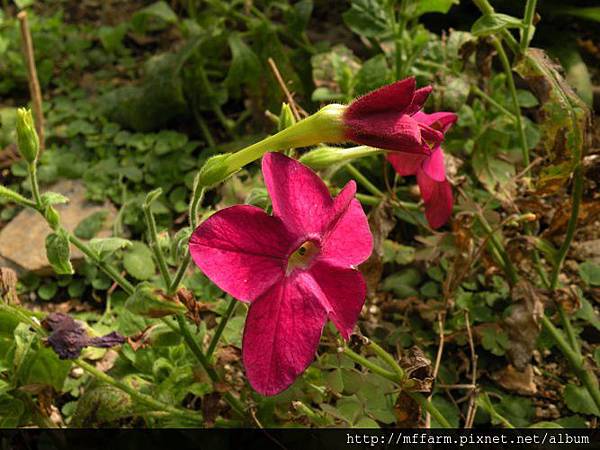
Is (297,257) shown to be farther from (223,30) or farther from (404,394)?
(223,30)

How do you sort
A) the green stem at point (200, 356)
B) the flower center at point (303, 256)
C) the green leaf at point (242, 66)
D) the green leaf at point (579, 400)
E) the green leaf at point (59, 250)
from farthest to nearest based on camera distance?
the green leaf at point (242, 66) < the green leaf at point (579, 400) < the green stem at point (200, 356) < the green leaf at point (59, 250) < the flower center at point (303, 256)

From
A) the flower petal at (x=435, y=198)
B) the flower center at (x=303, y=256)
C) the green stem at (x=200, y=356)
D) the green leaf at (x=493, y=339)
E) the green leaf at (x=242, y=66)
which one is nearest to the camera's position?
the flower center at (x=303, y=256)

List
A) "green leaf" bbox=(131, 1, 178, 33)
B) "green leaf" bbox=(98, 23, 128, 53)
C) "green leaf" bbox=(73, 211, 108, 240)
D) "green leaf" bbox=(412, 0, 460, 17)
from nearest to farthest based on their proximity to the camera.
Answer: "green leaf" bbox=(412, 0, 460, 17), "green leaf" bbox=(73, 211, 108, 240), "green leaf" bbox=(131, 1, 178, 33), "green leaf" bbox=(98, 23, 128, 53)

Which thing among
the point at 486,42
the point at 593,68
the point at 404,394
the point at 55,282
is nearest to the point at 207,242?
the point at 404,394

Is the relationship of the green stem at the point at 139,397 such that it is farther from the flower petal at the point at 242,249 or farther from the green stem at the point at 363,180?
the green stem at the point at 363,180

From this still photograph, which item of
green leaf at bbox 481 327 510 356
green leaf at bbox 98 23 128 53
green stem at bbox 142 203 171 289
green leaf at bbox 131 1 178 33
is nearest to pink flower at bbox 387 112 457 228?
green leaf at bbox 481 327 510 356

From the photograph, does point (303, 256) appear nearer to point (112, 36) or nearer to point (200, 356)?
point (200, 356)

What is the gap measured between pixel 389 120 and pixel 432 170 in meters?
0.39

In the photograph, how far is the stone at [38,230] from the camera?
6.56ft

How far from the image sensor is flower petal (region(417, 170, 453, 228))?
4.50 ft

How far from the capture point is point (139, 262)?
1886 mm

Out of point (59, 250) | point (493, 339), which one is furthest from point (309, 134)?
point (493, 339)

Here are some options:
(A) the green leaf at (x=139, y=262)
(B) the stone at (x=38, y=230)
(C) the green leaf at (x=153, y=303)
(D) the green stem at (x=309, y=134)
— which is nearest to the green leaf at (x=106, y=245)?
(C) the green leaf at (x=153, y=303)

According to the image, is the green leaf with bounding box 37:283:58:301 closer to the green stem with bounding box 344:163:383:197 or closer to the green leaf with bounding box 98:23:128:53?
the green stem with bounding box 344:163:383:197
